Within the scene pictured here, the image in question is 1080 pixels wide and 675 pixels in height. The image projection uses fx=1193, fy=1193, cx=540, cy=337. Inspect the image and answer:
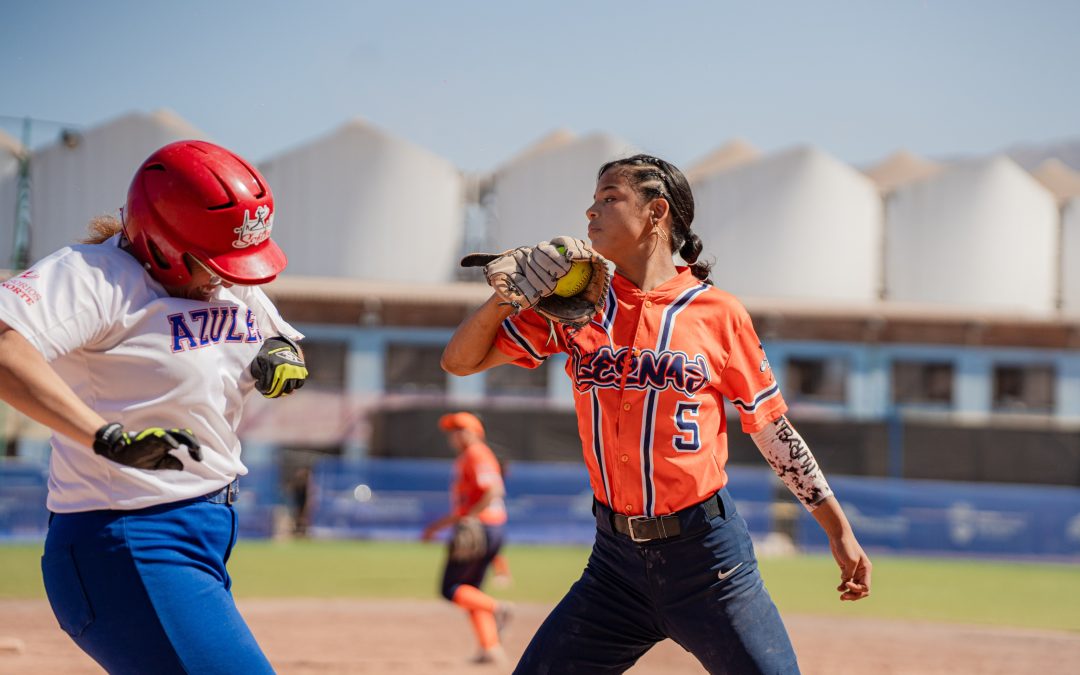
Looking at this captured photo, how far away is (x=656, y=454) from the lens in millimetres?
3766

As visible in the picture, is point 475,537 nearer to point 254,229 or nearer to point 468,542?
point 468,542

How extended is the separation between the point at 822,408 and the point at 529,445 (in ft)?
45.7

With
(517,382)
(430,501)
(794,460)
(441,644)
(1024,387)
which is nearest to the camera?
(794,460)

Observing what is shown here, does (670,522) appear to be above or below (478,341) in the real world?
below

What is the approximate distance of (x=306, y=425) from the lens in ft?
114

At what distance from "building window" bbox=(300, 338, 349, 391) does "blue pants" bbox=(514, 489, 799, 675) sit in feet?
107

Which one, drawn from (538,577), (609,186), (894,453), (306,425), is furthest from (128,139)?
(609,186)

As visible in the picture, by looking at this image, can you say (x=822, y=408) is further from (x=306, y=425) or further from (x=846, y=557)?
(x=846, y=557)

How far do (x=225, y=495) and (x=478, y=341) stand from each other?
978 millimetres

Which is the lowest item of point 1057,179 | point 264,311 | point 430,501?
point 430,501

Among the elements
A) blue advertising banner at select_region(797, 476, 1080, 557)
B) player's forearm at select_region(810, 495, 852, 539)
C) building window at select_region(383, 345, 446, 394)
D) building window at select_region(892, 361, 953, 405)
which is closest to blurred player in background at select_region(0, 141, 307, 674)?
player's forearm at select_region(810, 495, 852, 539)

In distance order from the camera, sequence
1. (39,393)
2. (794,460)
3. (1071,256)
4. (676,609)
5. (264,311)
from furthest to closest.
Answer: (1071,256), (794,460), (676,609), (264,311), (39,393)

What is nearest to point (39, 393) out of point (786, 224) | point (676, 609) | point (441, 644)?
point (676, 609)

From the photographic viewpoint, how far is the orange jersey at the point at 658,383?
377cm
